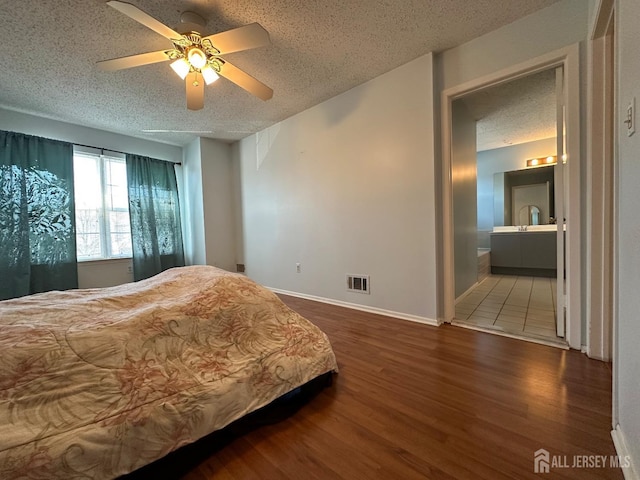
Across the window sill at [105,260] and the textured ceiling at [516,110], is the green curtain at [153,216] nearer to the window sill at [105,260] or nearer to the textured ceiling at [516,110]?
the window sill at [105,260]

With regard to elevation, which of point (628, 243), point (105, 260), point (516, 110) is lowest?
point (105, 260)

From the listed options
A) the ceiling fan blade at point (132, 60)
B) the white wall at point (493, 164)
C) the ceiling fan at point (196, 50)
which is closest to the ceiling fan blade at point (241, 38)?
the ceiling fan at point (196, 50)

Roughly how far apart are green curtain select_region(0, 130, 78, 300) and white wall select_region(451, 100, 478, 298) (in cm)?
482

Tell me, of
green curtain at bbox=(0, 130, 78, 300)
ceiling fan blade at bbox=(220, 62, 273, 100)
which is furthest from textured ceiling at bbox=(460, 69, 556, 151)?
green curtain at bbox=(0, 130, 78, 300)

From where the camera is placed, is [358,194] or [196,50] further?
[358,194]

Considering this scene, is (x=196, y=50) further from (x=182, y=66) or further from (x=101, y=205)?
(x=101, y=205)

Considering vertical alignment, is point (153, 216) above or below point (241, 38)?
below

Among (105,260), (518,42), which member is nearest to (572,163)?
(518,42)

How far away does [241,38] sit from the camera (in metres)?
1.65

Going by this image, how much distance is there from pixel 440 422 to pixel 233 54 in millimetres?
3028

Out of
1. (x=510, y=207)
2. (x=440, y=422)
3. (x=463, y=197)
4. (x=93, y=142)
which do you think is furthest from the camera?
(x=510, y=207)

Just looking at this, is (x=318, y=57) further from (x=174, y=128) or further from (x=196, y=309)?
(x=174, y=128)

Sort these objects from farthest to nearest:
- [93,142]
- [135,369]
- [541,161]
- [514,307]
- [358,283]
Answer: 1. [541,161]
2. [93,142]
3. [358,283]
4. [514,307]
5. [135,369]

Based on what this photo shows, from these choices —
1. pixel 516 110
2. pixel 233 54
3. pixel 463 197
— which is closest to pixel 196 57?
pixel 233 54
